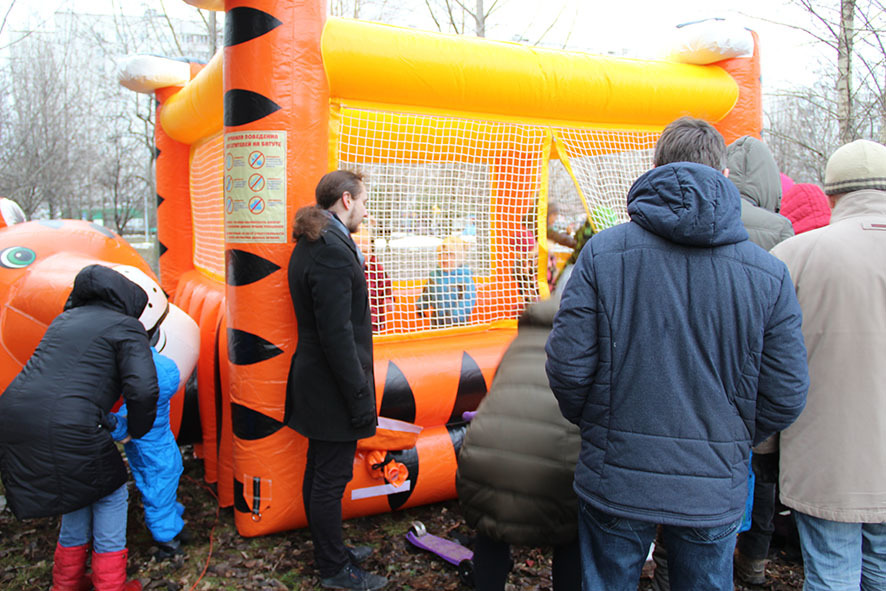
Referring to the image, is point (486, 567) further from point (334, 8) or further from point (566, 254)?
point (334, 8)

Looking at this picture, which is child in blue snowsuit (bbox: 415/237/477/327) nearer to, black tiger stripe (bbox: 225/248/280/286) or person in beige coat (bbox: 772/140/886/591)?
black tiger stripe (bbox: 225/248/280/286)

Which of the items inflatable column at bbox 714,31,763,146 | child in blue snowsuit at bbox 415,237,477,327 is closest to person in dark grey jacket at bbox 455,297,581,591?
child in blue snowsuit at bbox 415,237,477,327

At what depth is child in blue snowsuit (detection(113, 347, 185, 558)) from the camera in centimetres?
305

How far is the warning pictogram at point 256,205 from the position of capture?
2963mm

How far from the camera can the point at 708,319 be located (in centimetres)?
154

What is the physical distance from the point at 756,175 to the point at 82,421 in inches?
123

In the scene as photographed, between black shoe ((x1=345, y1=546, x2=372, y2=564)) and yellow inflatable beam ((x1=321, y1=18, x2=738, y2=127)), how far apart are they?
2265mm

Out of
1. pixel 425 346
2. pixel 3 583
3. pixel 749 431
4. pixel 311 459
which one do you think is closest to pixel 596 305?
pixel 749 431

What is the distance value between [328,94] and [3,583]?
2.76 meters

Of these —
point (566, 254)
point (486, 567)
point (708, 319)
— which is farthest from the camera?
point (566, 254)

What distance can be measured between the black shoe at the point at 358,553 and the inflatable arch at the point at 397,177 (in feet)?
0.84

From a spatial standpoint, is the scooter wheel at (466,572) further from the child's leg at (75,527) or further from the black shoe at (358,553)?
the child's leg at (75,527)

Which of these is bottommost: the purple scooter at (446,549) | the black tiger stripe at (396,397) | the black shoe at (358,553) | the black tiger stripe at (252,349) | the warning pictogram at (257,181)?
the black shoe at (358,553)

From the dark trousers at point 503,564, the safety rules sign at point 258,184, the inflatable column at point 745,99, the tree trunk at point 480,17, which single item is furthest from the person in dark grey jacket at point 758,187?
the tree trunk at point 480,17
